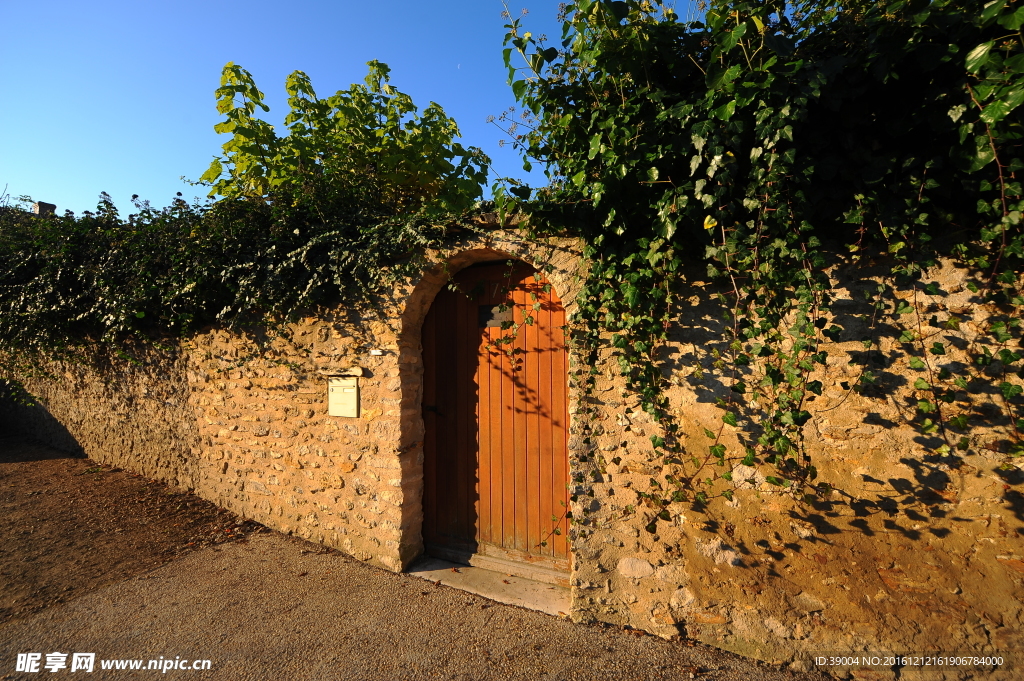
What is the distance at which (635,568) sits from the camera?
113 inches

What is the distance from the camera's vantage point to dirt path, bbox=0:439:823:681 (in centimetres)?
261

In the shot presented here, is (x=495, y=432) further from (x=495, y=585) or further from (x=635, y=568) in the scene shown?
(x=635, y=568)

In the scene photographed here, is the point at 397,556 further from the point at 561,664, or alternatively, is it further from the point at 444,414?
the point at 561,664

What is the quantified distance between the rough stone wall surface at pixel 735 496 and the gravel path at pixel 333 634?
0.72ft

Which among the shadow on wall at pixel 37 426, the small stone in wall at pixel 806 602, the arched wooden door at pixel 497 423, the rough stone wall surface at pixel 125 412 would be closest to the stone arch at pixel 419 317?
the arched wooden door at pixel 497 423

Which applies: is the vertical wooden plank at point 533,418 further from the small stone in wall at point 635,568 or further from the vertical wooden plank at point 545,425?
the small stone in wall at point 635,568

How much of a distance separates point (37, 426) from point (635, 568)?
8.55m

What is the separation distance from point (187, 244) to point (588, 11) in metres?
4.10

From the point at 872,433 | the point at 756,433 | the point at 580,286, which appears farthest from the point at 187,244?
the point at 872,433

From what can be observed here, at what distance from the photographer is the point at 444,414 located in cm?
397

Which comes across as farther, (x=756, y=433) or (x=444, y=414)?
(x=444, y=414)

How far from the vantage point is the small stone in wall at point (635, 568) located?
2822 mm

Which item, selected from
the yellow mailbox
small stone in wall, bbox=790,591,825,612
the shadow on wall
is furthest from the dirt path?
the shadow on wall

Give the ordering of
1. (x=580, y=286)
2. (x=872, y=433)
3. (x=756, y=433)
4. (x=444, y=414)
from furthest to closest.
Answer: (x=444, y=414) < (x=580, y=286) < (x=756, y=433) < (x=872, y=433)
